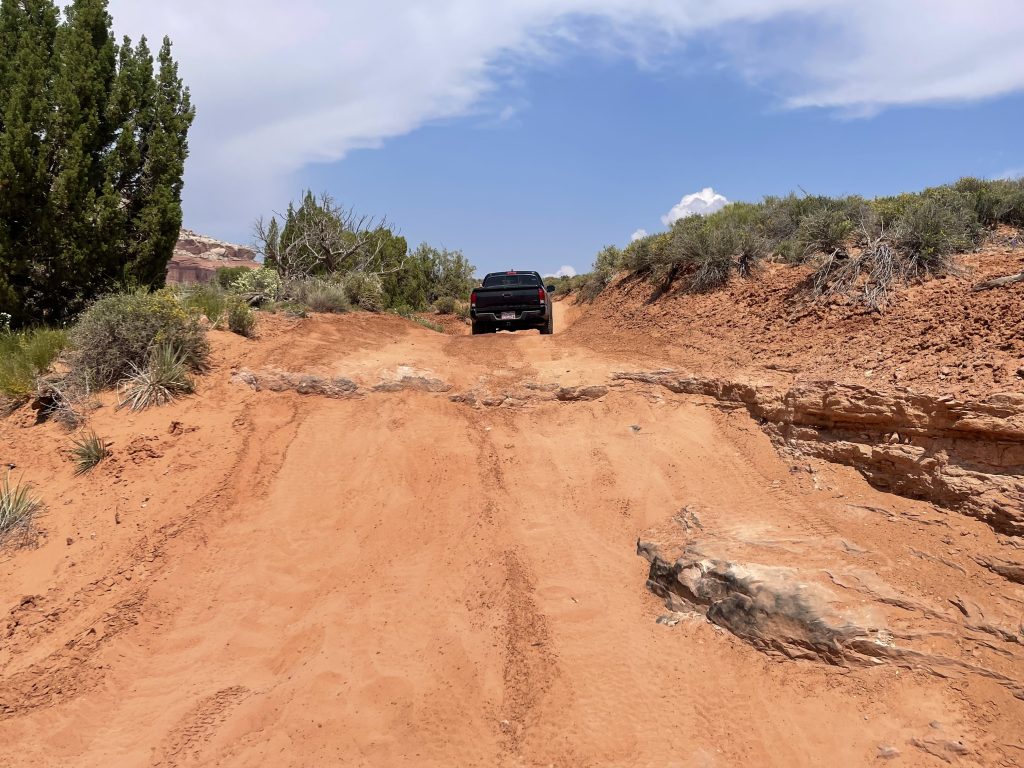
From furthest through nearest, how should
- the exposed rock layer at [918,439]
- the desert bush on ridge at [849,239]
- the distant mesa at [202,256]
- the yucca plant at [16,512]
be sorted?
the distant mesa at [202,256] < the desert bush on ridge at [849,239] < the yucca plant at [16,512] < the exposed rock layer at [918,439]

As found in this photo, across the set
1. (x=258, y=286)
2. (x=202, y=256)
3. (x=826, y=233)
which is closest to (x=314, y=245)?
(x=258, y=286)

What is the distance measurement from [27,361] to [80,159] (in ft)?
13.4

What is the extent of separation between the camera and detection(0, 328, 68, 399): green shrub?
24.6 feet

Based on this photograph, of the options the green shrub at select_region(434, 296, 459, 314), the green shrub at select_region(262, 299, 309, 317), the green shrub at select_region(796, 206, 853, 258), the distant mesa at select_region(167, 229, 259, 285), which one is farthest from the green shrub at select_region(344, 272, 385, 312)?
the distant mesa at select_region(167, 229, 259, 285)

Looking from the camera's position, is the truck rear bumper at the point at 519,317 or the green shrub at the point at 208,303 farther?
the truck rear bumper at the point at 519,317

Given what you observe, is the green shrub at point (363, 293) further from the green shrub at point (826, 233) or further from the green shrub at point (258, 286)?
the green shrub at point (826, 233)

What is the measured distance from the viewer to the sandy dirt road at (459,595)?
382 centimetres

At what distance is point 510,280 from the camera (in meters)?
13.9

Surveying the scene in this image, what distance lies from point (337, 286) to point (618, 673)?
10346 millimetres

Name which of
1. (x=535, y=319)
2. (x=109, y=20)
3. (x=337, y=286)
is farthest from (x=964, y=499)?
(x=109, y=20)

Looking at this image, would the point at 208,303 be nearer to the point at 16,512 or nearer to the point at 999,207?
the point at 16,512

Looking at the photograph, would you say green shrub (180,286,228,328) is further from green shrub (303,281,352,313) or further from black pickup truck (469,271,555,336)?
black pickup truck (469,271,555,336)

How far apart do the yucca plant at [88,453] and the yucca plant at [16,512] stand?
0.49 metres

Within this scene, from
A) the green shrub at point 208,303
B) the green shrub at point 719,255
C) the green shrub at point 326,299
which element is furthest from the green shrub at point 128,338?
the green shrub at point 719,255
